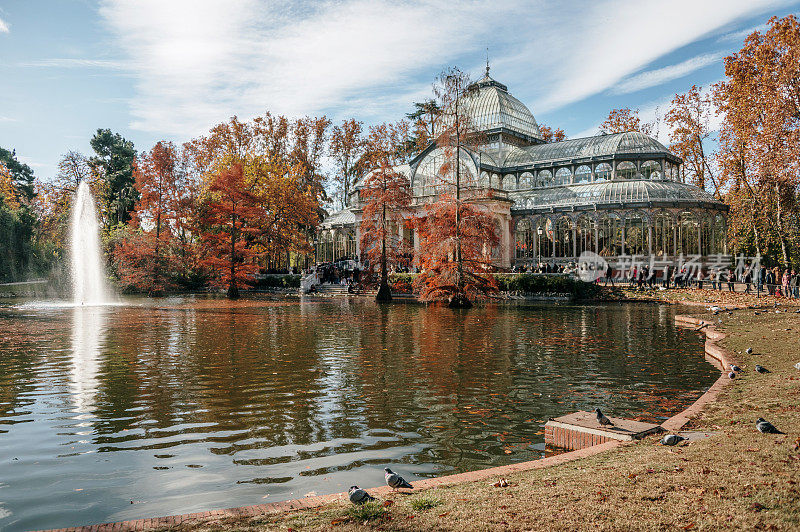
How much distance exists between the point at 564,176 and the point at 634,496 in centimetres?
4627

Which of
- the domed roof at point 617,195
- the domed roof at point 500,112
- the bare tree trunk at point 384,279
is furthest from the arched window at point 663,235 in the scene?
the bare tree trunk at point 384,279

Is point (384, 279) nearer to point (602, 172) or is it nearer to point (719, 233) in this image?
point (602, 172)

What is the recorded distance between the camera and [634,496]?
422cm

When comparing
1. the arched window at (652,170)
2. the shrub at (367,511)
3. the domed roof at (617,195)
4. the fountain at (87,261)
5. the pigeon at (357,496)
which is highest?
the arched window at (652,170)

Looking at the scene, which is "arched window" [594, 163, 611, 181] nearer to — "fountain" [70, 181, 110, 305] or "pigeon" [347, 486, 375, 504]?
"fountain" [70, 181, 110, 305]

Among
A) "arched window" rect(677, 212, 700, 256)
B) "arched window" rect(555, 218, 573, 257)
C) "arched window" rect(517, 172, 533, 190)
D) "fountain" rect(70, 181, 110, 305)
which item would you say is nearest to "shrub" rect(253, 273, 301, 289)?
"fountain" rect(70, 181, 110, 305)

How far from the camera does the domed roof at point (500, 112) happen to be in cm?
5269

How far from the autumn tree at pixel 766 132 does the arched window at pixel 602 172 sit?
9267mm

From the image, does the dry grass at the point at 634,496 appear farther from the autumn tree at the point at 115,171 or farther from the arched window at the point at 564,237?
the autumn tree at the point at 115,171

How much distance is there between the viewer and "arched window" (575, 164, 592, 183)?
4659 cm

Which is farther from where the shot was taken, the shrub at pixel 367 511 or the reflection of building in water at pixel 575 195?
the reflection of building in water at pixel 575 195

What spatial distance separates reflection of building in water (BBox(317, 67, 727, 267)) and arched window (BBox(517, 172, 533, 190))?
3.4 inches

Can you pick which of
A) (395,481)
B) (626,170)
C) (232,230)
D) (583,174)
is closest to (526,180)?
(583,174)

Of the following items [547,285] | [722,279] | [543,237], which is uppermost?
[543,237]
